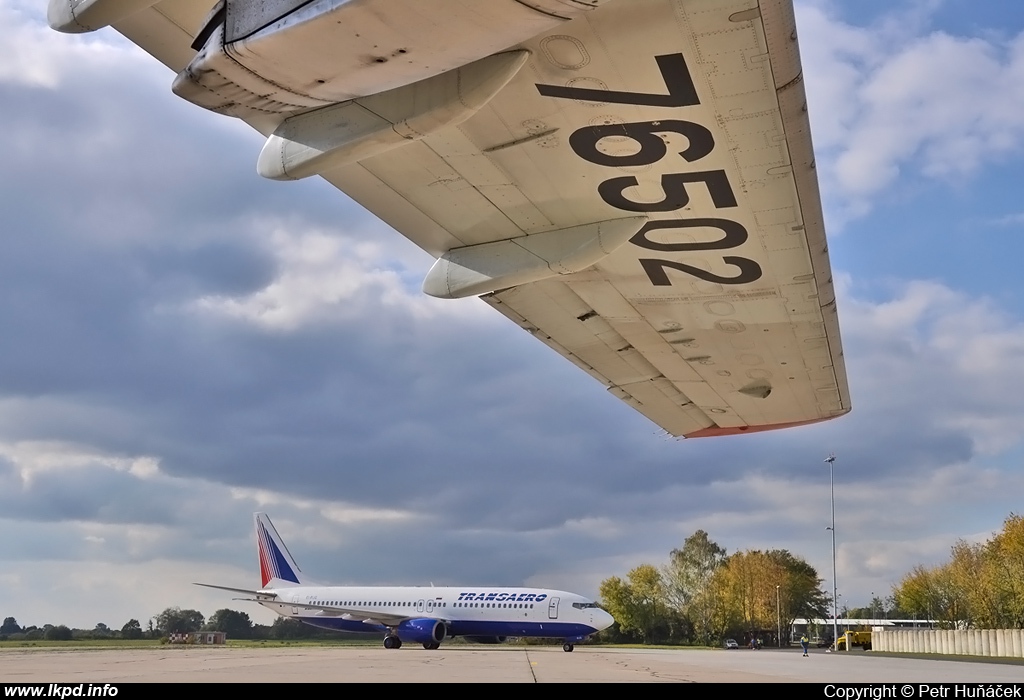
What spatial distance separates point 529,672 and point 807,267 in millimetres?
14681

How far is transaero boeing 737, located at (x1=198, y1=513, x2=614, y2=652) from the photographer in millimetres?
38438

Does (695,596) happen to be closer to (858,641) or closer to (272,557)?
(858,641)

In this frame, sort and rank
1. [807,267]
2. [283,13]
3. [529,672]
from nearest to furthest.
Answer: [283,13] < [807,267] < [529,672]

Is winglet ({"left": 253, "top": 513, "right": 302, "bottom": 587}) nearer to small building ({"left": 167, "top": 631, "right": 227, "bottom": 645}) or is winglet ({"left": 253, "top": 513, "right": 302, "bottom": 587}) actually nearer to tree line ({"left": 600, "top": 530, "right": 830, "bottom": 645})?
small building ({"left": 167, "top": 631, "right": 227, "bottom": 645})

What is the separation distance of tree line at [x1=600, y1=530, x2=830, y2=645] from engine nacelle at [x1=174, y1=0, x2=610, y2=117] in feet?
194

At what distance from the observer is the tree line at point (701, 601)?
6412 cm

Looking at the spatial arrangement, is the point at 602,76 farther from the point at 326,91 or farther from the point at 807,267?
the point at 807,267

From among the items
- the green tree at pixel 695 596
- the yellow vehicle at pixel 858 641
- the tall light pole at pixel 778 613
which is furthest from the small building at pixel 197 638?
the tall light pole at pixel 778 613

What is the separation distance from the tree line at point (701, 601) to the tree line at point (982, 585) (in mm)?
12805

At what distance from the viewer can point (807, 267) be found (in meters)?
6.64

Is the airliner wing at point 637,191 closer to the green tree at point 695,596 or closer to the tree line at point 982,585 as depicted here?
the tree line at point 982,585

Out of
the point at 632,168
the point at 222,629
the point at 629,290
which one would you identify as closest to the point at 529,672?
the point at 629,290

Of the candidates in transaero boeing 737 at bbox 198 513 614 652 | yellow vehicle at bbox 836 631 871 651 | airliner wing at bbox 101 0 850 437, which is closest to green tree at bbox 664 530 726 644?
yellow vehicle at bbox 836 631 871 651

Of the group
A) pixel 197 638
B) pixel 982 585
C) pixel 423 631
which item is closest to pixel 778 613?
pixel 982 585
